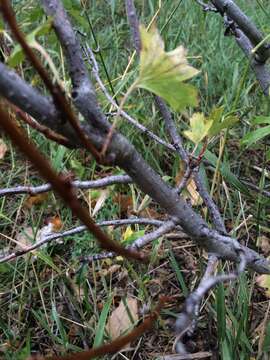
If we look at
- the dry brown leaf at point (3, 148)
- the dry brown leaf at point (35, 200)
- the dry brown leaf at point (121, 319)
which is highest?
the dry brown leaf at point (3, 148)

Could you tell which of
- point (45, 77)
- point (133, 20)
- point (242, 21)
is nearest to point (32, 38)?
→ point (45, 77)

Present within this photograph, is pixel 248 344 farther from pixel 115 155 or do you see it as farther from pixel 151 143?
pixel 151 143

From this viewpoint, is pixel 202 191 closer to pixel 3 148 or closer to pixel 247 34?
pixel 247 34

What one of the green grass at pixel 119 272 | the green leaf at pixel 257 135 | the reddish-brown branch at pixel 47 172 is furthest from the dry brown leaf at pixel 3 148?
the reddish-brown branch at pixel 47 172

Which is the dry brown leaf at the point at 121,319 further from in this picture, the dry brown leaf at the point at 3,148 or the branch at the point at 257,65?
the dry brown leaf at the point at 3,148

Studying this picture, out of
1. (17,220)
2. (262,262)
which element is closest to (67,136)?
(262,262)
